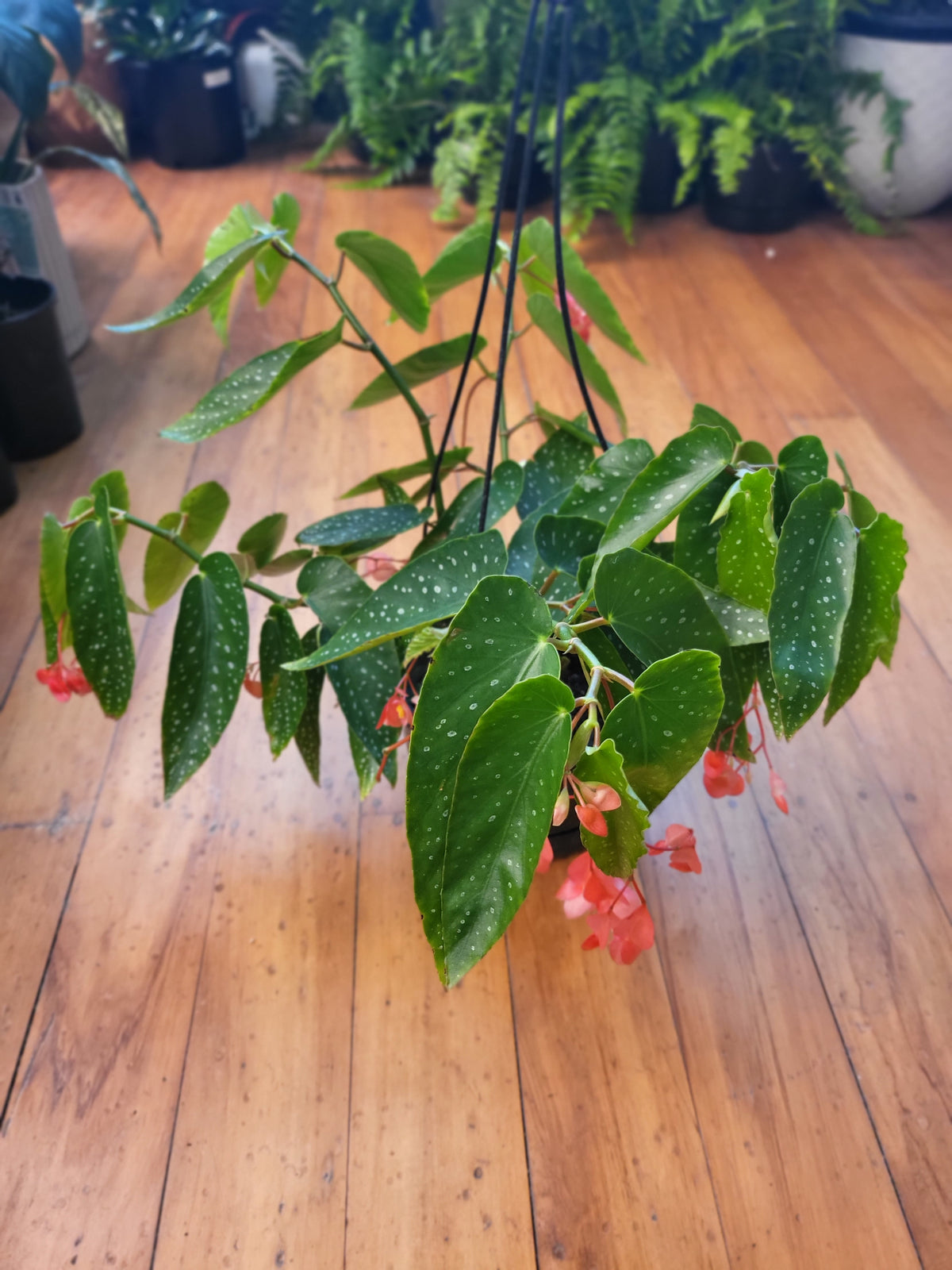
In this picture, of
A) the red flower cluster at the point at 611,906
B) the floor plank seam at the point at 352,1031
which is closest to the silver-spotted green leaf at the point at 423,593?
the red flower cluster at the point at 611,906

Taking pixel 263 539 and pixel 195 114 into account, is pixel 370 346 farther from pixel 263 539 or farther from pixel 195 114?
pixel 195 114

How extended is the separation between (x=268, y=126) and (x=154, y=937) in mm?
2999

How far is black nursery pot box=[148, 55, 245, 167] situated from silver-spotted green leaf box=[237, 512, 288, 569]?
244cm

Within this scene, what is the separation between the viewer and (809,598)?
0.64 meters

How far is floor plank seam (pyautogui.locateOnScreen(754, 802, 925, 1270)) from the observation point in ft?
2.58

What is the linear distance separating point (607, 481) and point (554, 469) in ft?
0.55

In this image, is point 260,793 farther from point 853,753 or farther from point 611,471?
point 853,753

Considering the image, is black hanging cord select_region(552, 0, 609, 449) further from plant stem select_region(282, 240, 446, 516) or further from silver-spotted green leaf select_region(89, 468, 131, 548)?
silver-spotted green leaf select_region(89, 468, 131, 548)

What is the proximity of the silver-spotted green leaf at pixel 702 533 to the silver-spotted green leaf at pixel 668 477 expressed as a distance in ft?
0.07

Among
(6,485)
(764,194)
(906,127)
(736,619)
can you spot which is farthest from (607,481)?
(906,127)

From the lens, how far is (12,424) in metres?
1.67

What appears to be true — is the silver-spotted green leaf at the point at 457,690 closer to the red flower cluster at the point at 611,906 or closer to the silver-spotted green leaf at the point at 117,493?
the red flower cluster at the point at 611,906

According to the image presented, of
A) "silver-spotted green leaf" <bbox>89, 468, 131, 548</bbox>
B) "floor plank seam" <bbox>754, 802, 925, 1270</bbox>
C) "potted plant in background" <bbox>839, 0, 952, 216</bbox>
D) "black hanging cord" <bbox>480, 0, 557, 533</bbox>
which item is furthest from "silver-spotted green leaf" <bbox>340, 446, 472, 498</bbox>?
"potted plant in background" <bbox>839, 0, 952, 216</bbox>

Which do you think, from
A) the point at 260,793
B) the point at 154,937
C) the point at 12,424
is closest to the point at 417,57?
the point at 12,424
